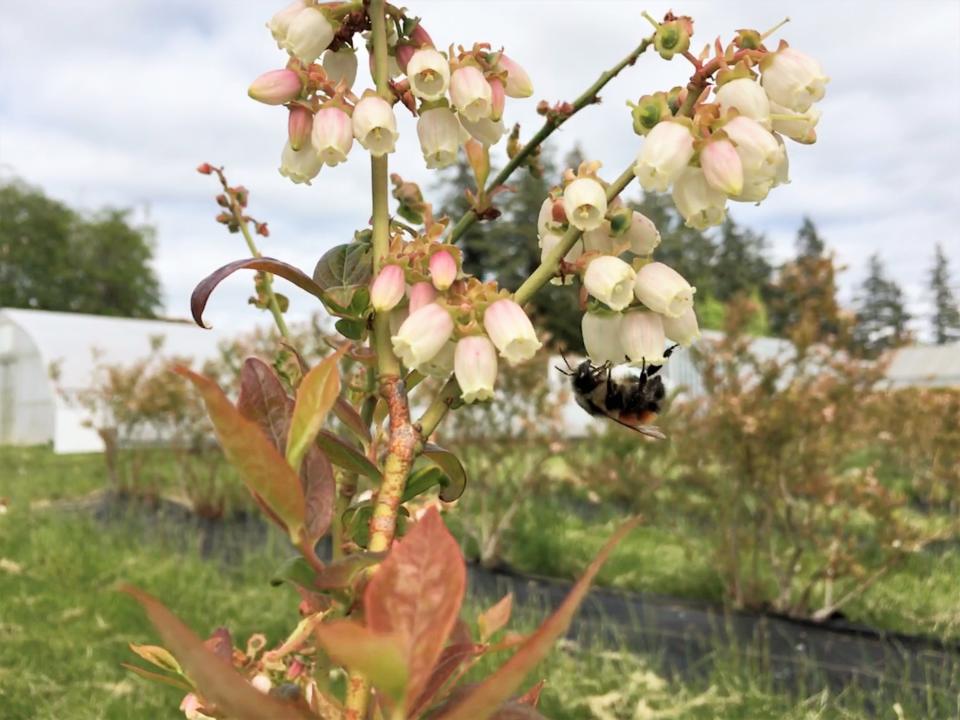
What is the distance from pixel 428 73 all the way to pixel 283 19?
0.13m

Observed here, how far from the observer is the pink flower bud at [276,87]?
2.10 feet

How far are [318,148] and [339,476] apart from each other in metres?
0.31

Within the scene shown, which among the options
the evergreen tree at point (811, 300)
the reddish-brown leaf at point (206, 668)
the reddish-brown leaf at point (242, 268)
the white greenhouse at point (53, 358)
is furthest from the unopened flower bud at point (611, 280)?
the white greenhouse at point (53, 358)

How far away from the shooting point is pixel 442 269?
59cm

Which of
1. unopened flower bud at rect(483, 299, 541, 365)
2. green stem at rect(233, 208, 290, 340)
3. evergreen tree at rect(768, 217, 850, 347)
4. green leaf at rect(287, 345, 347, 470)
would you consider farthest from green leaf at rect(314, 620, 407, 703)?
evergreen tree at rect(768, 217, 850, 347)

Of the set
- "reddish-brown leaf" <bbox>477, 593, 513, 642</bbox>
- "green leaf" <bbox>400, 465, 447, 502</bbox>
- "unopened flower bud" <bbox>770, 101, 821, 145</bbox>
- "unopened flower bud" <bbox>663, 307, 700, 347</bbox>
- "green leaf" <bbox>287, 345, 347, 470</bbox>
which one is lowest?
"reddish-brown leaf" <bbox>477, 593, 513, 642</bbox>

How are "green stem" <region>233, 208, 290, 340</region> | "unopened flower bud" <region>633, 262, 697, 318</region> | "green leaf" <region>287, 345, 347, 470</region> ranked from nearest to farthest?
"green leaf" <region>287, 345, 347, 470</region> < "unopened flower bud" <region>633, 262, 697, 318</region> < "green stem" <region>233, 208, 290, 340</region>

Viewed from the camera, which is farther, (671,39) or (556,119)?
(556,119)

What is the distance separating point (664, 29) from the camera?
60 centimetres

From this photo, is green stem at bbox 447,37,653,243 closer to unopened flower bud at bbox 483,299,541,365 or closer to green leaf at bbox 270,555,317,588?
unopened flower bud at bbox 483,299,541,365

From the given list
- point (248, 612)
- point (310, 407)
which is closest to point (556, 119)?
point (310, 407)

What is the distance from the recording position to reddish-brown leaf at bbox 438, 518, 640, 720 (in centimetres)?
41

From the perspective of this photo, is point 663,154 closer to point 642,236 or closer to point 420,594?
point 642,236


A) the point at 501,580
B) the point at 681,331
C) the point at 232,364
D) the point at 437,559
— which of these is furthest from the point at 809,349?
the point at 232,364
